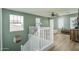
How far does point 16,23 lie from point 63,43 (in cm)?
110

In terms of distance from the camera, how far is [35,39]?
2297 mm

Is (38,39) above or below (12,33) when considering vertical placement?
below

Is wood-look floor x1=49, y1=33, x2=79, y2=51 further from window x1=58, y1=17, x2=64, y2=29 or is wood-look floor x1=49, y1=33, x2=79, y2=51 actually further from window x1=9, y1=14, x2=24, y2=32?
window x1=9, y1=14, x2=24, y2=32

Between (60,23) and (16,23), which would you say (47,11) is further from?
(16,23)

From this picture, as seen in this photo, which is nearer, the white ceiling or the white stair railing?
the white ceiling

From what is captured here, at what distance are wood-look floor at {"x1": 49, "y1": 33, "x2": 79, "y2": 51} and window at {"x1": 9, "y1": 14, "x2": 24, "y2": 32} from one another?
79 centimetres

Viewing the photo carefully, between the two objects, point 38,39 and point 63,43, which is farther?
point 38,39

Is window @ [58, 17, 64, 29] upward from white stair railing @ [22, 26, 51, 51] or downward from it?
upward

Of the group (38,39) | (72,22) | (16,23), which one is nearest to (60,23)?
(72,22)

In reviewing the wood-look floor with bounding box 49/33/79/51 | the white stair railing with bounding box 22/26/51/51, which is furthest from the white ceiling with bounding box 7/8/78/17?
the wood-look floor with bounding box 49/33/79/51

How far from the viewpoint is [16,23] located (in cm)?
224

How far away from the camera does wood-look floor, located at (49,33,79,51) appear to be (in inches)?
85.5
